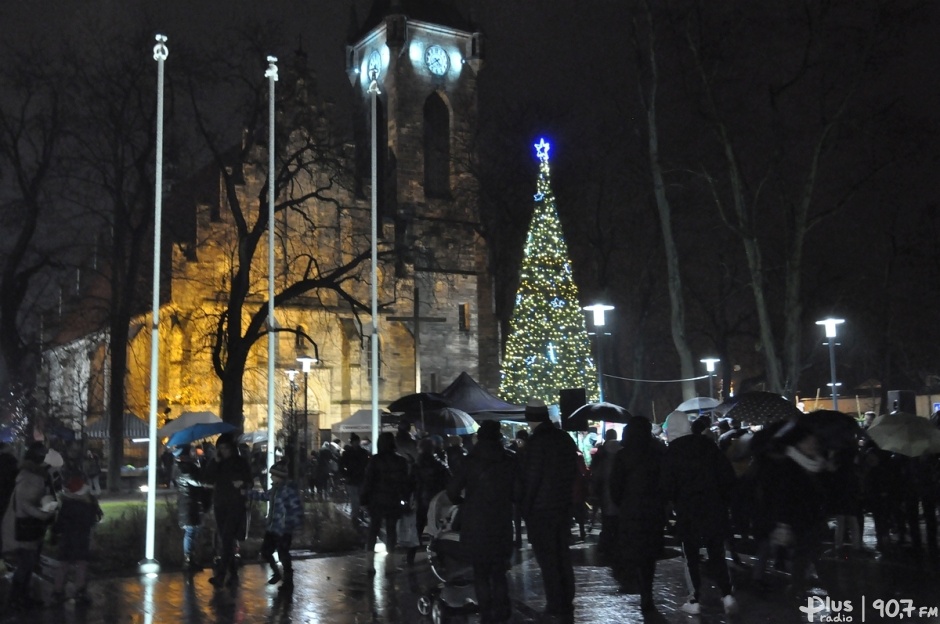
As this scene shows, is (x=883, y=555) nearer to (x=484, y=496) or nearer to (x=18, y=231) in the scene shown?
(x=484, y=496)

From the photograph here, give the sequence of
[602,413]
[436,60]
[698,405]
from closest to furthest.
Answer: [602,413] → [698,405] → [436,60]

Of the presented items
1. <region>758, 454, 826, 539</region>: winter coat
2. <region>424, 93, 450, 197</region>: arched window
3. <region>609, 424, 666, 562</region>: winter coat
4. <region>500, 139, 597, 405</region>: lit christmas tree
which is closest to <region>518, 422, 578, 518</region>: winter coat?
<region>609, 424, 666, 562</region>: winter coat

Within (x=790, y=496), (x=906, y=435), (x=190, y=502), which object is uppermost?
(x=906, y=435)

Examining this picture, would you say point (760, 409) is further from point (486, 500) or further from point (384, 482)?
point (486, 500)

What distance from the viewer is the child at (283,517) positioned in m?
13.3

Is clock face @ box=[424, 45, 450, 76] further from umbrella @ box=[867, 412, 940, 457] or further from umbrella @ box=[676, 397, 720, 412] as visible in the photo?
umbrella @ box=[867, 412, 940, 457]

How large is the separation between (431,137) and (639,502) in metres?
55.1

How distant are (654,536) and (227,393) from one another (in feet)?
58.8

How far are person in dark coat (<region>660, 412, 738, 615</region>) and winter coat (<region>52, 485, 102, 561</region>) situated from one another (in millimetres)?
6768

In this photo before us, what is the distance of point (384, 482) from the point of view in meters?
15.5

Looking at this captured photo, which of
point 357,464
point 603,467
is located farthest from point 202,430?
point 603,467

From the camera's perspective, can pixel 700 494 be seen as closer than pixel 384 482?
Yes

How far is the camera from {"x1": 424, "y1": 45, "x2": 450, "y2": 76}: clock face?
212 ft

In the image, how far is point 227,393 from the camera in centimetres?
2675
